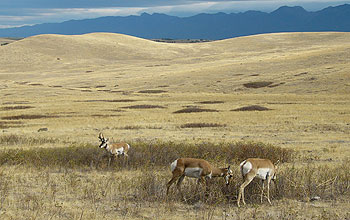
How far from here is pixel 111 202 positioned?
426 inches

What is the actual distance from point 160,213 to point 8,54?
147 meters


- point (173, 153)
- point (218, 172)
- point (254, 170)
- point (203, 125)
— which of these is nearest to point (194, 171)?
point (218, 172)

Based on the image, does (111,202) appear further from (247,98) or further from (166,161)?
(247,98)

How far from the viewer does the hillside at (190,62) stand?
2741 inches

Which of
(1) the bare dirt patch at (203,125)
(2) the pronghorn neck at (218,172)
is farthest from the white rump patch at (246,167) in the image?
(1) the bare dirt patch at (203,125)

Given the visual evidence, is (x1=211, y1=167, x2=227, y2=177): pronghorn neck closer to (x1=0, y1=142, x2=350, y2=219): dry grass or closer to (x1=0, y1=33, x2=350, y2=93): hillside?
(x1=0, y1=142, x2=350, y2=219): dry grass

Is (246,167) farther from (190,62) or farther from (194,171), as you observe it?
(190,62)

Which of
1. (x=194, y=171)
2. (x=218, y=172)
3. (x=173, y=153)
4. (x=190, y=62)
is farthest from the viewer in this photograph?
(x=190, y=62)

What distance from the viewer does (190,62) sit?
12375 cm

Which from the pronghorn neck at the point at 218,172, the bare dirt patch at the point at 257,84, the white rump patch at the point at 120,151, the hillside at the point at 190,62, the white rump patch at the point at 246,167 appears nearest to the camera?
the white rump patch at the point at 246,167

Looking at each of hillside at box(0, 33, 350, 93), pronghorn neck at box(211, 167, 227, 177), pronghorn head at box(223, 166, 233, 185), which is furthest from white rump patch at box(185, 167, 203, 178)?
hillside at box(0, 33, 350, 93)

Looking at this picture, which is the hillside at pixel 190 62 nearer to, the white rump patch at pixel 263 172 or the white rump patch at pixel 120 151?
the white rump patch at pixel 120 151

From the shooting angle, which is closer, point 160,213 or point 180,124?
point 160,213

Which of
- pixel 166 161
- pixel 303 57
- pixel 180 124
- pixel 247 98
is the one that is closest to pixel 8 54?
pixel 303 57
